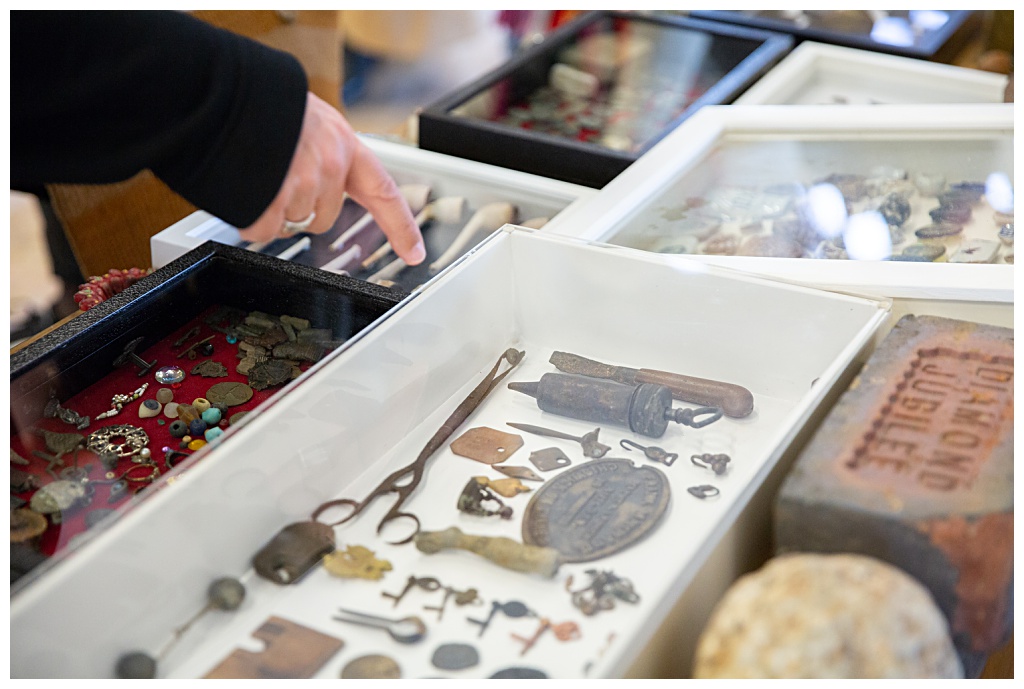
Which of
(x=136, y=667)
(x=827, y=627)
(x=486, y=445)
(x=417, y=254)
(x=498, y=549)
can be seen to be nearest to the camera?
(x=827, y=627)

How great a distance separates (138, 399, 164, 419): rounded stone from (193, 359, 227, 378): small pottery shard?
0.10 metres

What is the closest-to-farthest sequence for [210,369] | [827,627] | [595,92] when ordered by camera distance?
[827,627] < [210,369] < [595,92]

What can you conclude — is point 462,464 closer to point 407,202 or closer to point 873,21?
point 407,202

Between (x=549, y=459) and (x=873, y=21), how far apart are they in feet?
8.45

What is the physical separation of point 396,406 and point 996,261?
1.02 m

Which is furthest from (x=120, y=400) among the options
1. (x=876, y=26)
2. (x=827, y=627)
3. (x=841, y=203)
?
(x=876, y=26)

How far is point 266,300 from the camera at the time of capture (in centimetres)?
177

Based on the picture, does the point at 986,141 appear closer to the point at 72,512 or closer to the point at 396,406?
the point at 396,406

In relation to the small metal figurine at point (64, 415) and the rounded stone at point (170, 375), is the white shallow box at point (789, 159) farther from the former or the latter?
the small metal figurine at point (64, 415)

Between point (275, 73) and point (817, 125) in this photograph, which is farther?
point (817, 125)

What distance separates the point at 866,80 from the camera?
2.96 meters

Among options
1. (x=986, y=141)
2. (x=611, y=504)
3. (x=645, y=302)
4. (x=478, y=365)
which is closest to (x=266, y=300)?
(x=478, y=365)

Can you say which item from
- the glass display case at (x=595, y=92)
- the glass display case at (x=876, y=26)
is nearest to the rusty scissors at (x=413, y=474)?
the glass display case at (x=595, y=92)

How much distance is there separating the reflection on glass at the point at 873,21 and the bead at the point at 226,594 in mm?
2702
